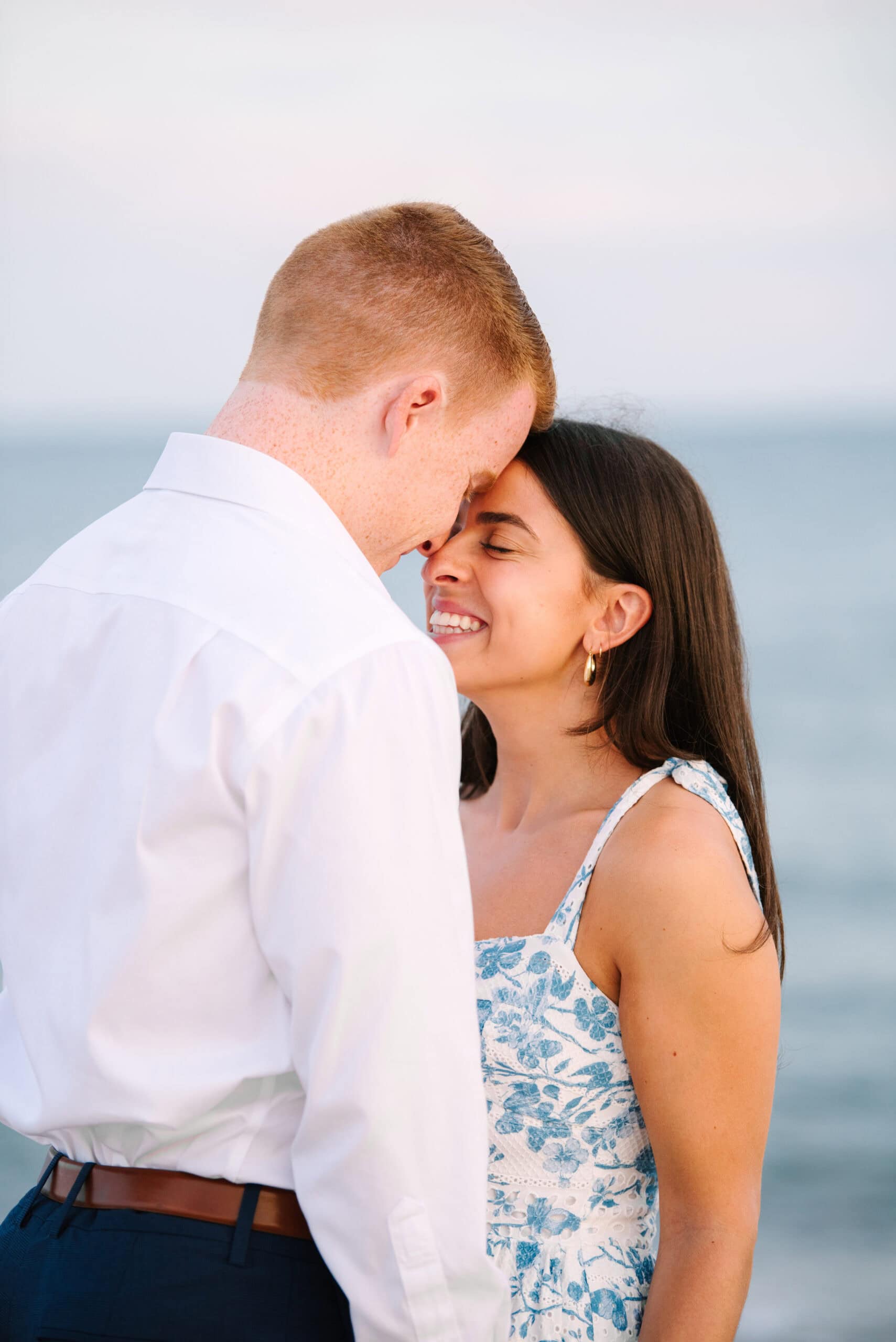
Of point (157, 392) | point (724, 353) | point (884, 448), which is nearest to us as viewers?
point (157, 392)

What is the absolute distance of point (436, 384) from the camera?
1.65m

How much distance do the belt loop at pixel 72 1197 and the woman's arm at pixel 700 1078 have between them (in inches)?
30.9

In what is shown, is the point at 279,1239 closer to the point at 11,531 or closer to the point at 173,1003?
the point at 173,1003

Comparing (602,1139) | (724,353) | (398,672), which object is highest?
(398,672)

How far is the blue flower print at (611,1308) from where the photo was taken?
73.6 inches

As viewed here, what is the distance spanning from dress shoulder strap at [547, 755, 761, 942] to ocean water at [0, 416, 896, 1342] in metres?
0.60

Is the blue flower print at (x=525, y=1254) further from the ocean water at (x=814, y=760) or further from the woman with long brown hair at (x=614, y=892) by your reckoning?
the ocean water at (x=814, y=760)

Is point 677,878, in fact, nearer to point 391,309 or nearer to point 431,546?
point 431,546

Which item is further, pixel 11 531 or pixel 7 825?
pixel 11 531

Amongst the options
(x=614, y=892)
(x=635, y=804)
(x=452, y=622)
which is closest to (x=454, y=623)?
(x=452, y=622)

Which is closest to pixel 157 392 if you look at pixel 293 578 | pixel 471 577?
pixel 471 577

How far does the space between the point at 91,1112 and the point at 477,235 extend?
48.2 inches

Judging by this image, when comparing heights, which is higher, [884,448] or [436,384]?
[436,384]

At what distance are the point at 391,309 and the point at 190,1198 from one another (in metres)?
1.05
